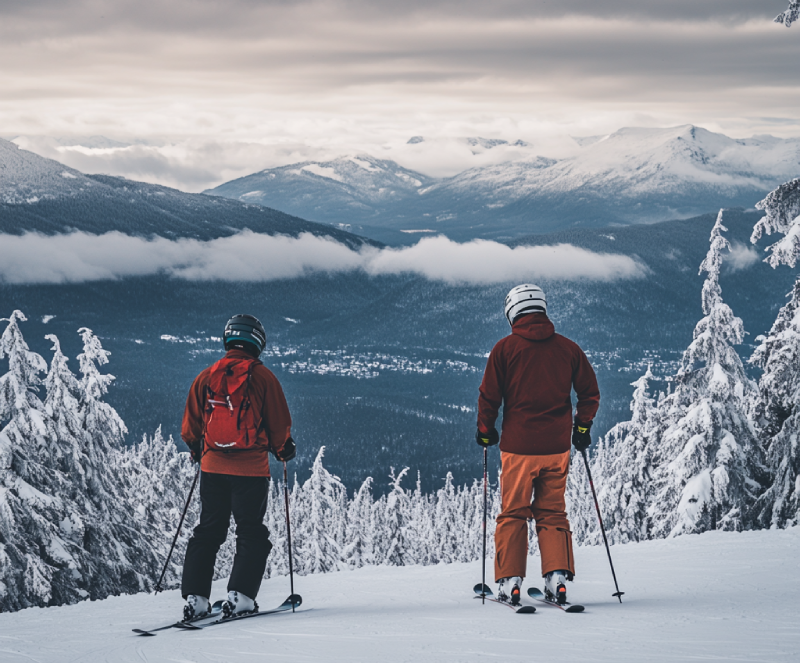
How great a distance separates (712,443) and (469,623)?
38.7ft

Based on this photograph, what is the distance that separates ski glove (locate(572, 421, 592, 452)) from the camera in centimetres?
575

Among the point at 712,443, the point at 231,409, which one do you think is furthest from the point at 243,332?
the point at 712,443

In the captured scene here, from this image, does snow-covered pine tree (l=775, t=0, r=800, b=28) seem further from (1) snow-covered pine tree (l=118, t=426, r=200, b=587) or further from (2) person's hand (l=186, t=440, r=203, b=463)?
(1) snow-covered pine tree (l=118, t=426, r=200, b=587)

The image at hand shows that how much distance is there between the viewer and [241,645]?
484cm

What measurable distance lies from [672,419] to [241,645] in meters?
14.7

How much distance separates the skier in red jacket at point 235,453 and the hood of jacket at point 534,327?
6.11 feet

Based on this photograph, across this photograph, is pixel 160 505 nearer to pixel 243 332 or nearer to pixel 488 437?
pixel 243 332

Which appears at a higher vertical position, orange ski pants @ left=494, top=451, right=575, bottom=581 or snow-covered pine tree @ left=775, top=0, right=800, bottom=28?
snow-covered pine tree @ left=775, top=0, right=800, bottom=28

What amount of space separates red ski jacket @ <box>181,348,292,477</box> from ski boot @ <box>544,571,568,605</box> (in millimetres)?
2337

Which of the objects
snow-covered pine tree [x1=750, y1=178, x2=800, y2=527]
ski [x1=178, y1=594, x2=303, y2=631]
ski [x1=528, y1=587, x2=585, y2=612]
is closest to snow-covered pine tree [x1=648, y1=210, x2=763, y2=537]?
snow-covered pine tree [x1=750, y1=178, x2=800, y2=527]

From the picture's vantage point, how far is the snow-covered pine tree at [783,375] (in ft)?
37.5

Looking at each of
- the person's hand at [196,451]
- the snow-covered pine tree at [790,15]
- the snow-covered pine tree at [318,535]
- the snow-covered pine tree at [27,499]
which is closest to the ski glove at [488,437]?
the person's hand at [196,451]

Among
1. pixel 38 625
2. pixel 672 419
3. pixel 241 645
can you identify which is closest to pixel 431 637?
pixel 241 645

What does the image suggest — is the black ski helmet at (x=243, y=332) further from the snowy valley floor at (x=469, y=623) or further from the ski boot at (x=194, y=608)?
the snowy valley floor at (x=469, y=623)
